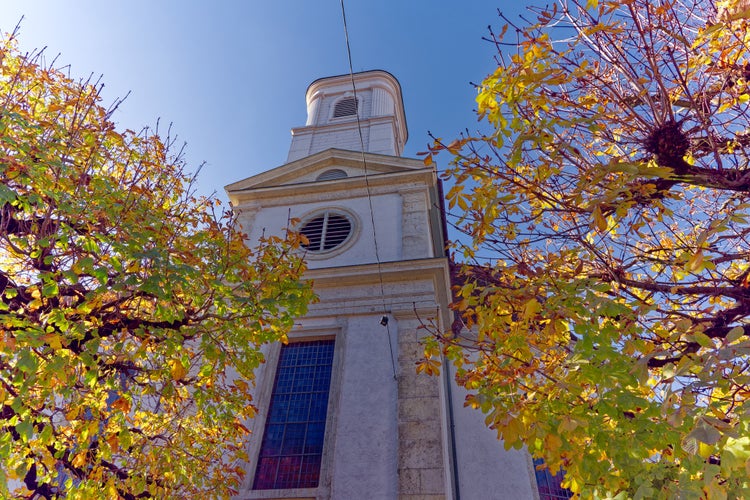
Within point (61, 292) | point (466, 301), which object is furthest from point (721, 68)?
point (61, 292)

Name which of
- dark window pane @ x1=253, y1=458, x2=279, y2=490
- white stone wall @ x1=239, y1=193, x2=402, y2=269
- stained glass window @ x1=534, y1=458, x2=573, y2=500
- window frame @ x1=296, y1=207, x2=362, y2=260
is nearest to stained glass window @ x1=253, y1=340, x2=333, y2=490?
dark window pane @ x1=253, y1=458, x2=279, y2=490

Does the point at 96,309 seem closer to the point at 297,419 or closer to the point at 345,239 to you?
the point at 297,419

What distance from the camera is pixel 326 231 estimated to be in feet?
47.3

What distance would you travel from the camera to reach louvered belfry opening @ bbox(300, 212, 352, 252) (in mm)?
14039

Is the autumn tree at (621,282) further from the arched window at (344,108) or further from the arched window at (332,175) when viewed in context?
the arched window at (344,108)

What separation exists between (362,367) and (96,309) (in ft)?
18.9

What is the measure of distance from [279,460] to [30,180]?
7.12m

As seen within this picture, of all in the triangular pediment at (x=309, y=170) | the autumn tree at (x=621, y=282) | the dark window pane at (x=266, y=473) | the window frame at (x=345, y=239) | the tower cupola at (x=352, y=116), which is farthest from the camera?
the tower cupola at (x=352, y=116)

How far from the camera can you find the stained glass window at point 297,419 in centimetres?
948

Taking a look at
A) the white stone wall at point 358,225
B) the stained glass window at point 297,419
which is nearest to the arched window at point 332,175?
the white stone wall at point 358,225

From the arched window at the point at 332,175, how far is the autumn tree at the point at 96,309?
804 cm

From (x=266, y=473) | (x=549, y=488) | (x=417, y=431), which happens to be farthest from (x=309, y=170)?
(x=549, y=488)

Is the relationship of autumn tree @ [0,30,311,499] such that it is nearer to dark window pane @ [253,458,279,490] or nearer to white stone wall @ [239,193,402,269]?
dark window pane @ [253,458,279,490]

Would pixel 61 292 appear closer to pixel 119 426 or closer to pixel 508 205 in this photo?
pixel 119 426
